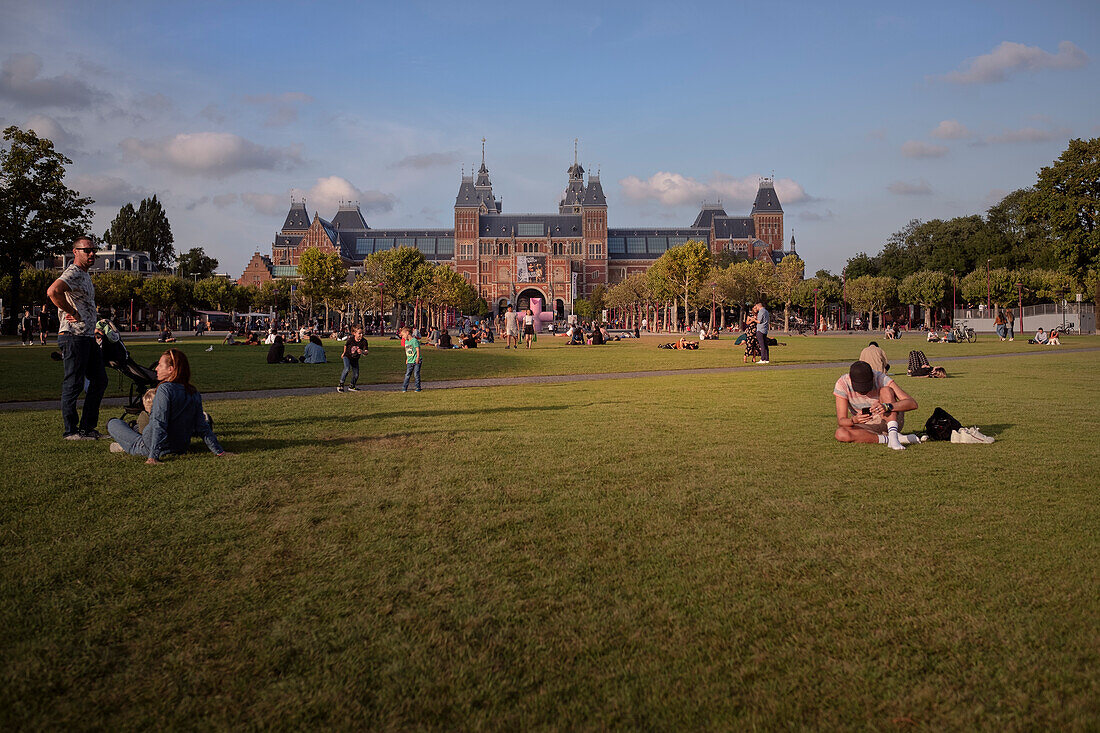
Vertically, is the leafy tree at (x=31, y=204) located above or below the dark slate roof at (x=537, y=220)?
below

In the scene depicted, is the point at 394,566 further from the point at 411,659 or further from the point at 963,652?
the point at 963,652

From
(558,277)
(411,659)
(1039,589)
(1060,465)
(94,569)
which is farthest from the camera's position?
(558,277)

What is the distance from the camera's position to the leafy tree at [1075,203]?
4769cm

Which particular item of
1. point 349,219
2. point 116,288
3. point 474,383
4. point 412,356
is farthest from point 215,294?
point 412,356

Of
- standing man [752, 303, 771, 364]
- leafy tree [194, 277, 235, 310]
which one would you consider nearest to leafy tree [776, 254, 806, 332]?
standing man [752, 303, 771, 364]

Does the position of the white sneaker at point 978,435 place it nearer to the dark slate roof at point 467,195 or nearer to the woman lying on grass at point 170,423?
the woman lying on grass at point 170,423

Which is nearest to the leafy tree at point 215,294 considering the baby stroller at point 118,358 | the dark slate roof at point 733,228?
the baby stroller at point 118,358

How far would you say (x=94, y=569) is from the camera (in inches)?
158

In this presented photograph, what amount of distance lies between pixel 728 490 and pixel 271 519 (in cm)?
347

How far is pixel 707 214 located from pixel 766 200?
13.1m

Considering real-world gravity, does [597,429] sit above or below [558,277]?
below

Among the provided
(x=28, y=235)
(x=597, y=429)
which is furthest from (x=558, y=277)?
(x=597, y=429)

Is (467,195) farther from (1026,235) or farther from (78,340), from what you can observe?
(78,340)

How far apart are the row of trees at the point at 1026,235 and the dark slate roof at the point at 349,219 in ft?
330
